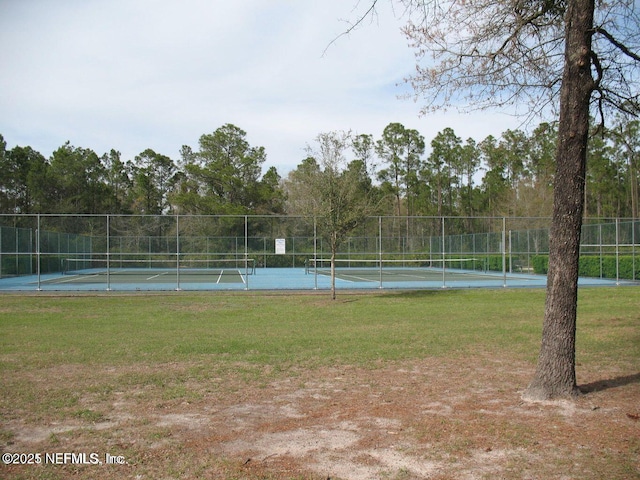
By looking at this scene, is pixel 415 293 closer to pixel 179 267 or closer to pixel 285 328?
pixel 285 328

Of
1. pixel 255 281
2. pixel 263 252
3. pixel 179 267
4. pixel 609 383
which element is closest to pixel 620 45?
pixel 609 383

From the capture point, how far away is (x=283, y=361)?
813 cm

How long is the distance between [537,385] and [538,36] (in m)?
4.64

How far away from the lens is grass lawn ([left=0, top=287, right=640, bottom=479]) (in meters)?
4.32

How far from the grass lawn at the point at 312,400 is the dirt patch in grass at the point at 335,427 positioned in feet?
0.07

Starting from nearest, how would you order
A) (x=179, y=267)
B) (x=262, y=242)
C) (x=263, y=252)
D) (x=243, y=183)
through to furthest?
1. (x=263, y=252)
2. (x=179, y=267)
3. (x=262, y=242)
4. (x=243, y=183)

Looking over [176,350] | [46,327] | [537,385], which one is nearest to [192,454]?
[537,385]

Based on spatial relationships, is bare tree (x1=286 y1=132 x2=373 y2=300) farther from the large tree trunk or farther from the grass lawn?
the large tree trunk

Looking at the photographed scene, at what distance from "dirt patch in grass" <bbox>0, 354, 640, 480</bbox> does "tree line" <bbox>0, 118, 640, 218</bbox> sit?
1288 inches

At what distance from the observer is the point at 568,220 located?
612cm

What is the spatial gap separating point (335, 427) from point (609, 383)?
3605mm

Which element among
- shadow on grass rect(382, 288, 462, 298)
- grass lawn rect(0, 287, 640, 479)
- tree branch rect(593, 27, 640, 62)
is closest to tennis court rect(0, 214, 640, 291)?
shadow on grass rect(382, 288, 462, 298)

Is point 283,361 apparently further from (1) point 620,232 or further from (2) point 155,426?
(1) point 620,232

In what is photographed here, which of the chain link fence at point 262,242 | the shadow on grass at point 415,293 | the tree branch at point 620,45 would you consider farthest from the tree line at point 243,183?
the tree branch at point 620,45
